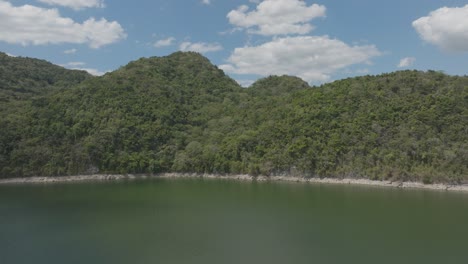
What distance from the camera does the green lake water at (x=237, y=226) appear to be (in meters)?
17.5

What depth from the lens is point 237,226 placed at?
22844 millimetres

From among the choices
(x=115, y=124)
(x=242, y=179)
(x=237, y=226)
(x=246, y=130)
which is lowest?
(x=237, y=226)

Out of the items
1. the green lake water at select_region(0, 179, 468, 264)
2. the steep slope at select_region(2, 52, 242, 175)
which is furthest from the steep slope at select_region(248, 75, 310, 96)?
the green lake water at select_region(0, 179, 468, 264)

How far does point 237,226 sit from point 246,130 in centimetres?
3105

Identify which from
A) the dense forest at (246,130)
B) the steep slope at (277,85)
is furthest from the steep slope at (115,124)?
the steep slope at (277,85)

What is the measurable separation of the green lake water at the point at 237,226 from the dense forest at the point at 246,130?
5158mm

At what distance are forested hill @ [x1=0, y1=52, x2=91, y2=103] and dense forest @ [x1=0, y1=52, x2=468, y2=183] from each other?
1.53 ft

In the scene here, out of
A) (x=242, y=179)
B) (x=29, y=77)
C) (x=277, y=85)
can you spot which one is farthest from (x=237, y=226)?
(x=29, y=77)

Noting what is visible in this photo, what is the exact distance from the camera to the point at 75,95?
190 feet

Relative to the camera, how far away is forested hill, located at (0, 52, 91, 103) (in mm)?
63675

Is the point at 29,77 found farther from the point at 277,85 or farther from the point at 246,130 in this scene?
the point at 277,85

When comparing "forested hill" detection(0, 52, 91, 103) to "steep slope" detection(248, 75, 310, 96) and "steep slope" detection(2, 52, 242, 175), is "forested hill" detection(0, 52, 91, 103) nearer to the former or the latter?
"steep slope" detection(2, 52, 242, 175)

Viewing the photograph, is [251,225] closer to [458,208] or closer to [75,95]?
[458,208]

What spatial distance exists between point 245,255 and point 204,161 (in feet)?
105
